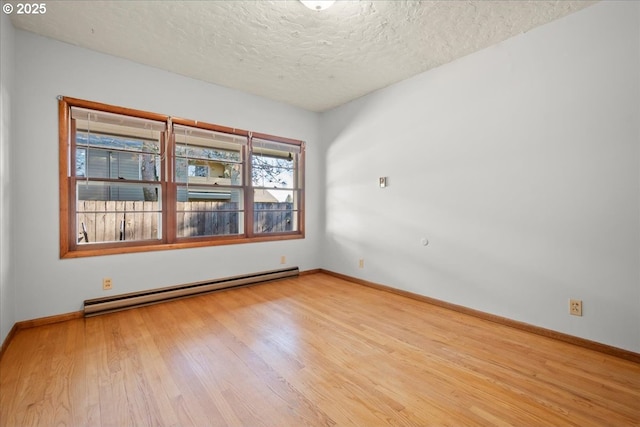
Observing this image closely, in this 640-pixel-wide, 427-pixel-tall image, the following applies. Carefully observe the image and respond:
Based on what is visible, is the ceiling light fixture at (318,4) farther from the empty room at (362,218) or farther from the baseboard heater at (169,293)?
the baseboard heater at (169,293)

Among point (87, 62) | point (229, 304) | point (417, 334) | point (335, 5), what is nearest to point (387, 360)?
point (417, 334)

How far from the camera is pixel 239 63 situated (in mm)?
3104

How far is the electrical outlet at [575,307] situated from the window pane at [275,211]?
3421 millimetres

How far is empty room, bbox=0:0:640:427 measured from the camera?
1732mm

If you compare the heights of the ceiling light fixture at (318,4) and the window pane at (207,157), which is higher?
the ceiling light fixture at (318,4)

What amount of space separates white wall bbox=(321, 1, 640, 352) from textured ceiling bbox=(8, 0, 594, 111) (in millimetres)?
303

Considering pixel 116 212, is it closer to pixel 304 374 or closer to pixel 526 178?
pixel 304 374

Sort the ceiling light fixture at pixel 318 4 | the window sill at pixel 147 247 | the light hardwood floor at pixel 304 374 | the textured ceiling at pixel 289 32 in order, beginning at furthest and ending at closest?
the window sill at pixel 147 247
the textured ceiling at pixel 289 32
the ceiling light fixture at pixel 318 4
the light hardwood floor at pixel 304 374

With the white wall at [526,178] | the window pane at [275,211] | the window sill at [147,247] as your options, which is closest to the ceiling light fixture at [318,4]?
the white wall at [526,178]

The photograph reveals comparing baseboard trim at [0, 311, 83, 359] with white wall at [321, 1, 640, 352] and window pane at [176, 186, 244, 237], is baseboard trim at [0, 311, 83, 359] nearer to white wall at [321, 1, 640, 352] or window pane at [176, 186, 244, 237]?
window pane at [176, 186, 244, 237]

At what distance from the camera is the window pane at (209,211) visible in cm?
359

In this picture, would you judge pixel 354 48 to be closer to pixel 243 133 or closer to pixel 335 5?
pixel 335 5

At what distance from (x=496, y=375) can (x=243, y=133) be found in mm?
3735

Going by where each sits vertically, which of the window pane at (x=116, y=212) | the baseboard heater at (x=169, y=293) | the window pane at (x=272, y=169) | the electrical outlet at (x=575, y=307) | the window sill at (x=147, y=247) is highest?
the window pane at (x=272, y=169)
